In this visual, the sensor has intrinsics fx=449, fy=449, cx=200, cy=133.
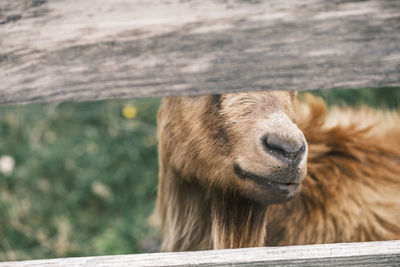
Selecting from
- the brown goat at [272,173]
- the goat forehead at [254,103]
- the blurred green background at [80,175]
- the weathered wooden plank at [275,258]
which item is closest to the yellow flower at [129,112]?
the blurred green background at [80,175]

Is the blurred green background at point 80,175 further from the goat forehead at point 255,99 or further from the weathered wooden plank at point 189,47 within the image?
the weathered wooden plank at point 189,47

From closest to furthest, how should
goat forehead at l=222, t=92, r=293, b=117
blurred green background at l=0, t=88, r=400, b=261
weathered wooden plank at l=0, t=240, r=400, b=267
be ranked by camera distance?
weathered wooden plank at l=0, t=240, r=400, b=267 < goat forehead at l=222, t=92, r=293, b=117 < blurred green background at l=0, t=88, r=400, b=261

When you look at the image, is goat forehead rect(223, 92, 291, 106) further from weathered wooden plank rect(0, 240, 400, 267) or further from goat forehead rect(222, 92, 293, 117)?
weathered wooden plank rect(0, 240, 400, 267)

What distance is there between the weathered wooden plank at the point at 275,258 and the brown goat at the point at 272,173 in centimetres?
40

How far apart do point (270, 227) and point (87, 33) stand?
1515 millimetres

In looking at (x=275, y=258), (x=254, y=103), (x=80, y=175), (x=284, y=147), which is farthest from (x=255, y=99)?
(x=80, y=175)

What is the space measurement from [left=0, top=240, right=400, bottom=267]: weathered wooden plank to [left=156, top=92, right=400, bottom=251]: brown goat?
40 cm

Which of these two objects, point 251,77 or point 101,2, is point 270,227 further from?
point 101,2

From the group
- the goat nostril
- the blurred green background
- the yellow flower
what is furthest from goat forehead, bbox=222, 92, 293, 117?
the yellow flower

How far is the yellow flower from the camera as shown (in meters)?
3.98

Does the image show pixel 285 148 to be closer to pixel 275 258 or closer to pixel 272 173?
pixel 272 173

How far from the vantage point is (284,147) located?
150cm

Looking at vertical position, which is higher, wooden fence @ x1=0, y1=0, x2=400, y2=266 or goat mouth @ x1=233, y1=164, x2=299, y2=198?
wooden fence @ x1=0, y1=0, x2=400, y2=266

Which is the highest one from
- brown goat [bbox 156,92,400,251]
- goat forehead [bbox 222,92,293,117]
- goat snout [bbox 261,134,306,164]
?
goat forehead [bbox 222,92,293,117]
